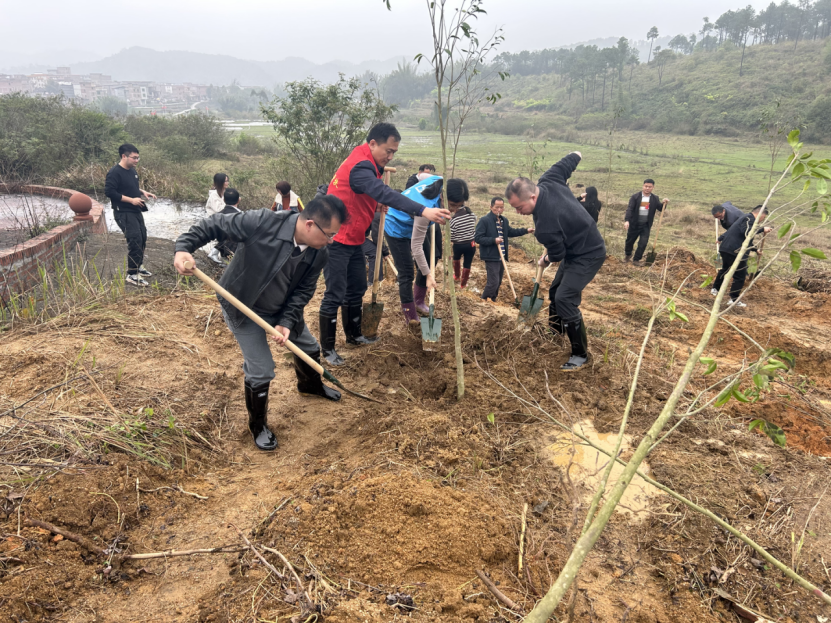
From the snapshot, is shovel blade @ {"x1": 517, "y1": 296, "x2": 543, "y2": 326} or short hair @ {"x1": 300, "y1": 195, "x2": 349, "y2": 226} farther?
shovel blade @ {"x1": 517, "y1": 296, "x2": 543, "y2": 326}

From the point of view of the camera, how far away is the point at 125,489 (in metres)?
2.56

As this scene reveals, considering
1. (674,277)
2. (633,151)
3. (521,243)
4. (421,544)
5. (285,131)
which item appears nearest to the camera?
(421,544)

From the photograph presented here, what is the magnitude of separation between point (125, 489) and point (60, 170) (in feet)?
46.8

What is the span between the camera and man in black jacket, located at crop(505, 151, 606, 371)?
4059 millimetres

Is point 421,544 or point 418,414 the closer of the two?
point 421,544

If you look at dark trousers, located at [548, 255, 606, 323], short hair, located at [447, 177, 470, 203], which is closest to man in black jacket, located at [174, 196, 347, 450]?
short hair, located at [447, 177, 470, 203]

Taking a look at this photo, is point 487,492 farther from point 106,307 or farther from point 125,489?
point 106,307

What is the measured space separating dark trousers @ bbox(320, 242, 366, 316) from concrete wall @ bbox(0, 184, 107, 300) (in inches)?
121

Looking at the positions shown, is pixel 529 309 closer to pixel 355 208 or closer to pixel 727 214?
pixel 355 208

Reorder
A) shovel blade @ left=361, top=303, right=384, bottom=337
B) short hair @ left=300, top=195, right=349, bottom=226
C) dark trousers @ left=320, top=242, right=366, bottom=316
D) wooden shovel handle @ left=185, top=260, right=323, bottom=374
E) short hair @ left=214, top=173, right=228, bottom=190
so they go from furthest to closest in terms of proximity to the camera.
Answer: short hair @ left=214, top=173, right=228, bottom=190
shovel blade @ left=361, top=303, right=384, bottom=337
dark trousers @ left=320, top=242, right=366, bottom=316
short hair @ left=300, top=195, right=349, bottom=226
wooden shovel handle @ left=185, top=260, right=323, bottom=374

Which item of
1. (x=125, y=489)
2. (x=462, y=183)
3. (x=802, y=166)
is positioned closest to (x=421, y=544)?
(x=125, y=489)

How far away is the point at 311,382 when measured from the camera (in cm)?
392

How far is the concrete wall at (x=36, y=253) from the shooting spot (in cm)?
512

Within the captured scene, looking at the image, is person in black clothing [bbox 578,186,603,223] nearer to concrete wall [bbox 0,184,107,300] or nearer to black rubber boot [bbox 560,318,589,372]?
black rubber boot [bbox 560,318,589,372]
